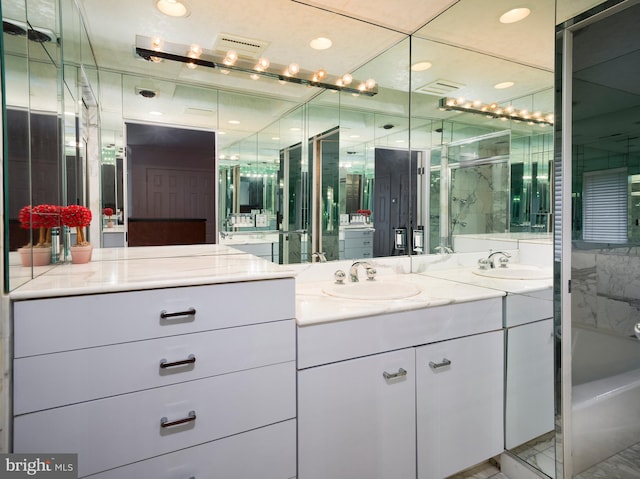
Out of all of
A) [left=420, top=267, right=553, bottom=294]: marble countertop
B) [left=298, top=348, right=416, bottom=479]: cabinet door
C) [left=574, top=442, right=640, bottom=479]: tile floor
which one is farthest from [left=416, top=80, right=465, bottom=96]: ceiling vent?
[left=574, top=442, right=640, bottom=479]: tile floor

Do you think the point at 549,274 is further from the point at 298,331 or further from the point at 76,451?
the point at 76,451

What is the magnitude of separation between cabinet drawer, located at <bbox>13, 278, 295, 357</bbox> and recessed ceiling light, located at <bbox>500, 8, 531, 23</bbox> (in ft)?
5.62

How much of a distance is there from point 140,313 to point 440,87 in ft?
6.88

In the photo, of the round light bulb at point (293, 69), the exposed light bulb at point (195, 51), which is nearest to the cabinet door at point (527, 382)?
the round light bulb at point (293, 69)

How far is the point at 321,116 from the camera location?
201 centimetres

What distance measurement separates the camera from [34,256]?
46.9 inches

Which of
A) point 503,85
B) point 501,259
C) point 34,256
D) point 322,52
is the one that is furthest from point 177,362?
point 503,85

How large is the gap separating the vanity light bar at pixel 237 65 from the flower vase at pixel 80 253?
0.96 metres

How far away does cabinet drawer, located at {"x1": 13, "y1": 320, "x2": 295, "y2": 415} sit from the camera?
940 millimetres

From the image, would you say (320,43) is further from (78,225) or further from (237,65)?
(78,225)

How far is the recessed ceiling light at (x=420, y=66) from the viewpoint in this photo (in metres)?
2.18

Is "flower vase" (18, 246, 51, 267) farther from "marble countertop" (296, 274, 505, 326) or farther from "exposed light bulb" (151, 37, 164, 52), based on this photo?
"exposed light bulb" (151, 37, 164, 52)

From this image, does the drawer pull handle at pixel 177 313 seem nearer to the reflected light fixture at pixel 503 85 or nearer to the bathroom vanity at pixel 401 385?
the bathroom vanity at pixel 401 385

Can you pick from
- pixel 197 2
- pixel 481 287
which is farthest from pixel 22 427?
pixel 481 287
